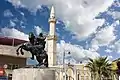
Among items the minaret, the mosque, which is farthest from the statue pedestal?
the minaret

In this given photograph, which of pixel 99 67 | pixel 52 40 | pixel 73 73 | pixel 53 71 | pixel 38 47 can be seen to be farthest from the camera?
pixel 52 40

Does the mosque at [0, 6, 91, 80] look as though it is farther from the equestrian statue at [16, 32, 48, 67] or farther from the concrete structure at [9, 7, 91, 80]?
the equestrian statue at [16, 32, 48, 67]

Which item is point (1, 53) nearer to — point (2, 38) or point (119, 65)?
point (2, 38)

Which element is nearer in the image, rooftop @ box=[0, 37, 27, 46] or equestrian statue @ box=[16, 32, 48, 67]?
equestrian statue @ box=[16, 32, 48, 67]

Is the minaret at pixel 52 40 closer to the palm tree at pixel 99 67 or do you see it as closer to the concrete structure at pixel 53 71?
the concrete structure at pixel 53 71

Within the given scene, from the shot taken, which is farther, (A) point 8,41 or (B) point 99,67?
(A) point 8,41

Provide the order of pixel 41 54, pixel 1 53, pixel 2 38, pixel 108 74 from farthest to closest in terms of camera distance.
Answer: pixel 2 38 < pixel 108 74 < pixel 1 53 < pixel 41 54

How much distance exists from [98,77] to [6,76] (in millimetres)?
17579

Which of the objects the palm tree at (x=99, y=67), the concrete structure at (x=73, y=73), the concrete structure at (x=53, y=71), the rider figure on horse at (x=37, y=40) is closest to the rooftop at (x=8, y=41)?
the concrete structure at (x=53, y=71)

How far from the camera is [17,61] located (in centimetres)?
6166

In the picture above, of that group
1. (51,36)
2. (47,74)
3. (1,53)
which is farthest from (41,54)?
(51,36)

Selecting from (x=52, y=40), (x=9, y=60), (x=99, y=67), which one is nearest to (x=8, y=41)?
(x=9, y=60)

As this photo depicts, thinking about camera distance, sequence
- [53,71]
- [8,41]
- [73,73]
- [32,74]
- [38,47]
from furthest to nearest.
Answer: [73,73], [8,41], [38,47], [53,71], [32,74]

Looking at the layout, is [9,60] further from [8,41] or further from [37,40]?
[37,40]
